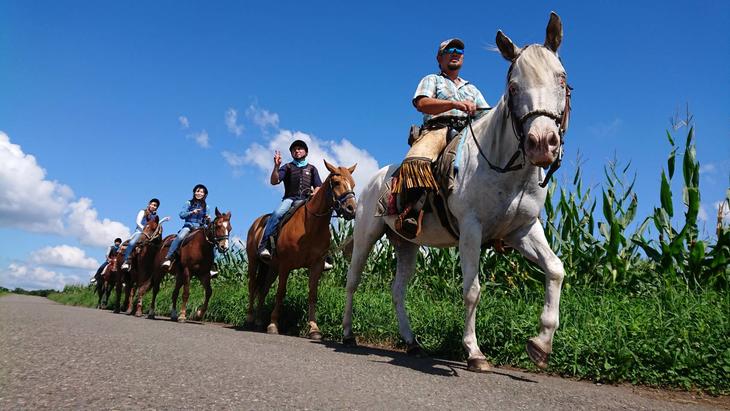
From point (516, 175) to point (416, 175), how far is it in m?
0.98

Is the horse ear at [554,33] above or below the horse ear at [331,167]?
above

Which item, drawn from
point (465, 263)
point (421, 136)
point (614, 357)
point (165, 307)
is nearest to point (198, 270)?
point (165, 307)

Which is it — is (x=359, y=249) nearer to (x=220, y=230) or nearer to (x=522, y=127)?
(x=522, y=127)

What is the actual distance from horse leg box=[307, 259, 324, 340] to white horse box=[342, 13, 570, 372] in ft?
10.0

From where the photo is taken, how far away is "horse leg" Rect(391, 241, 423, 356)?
17.9 ft

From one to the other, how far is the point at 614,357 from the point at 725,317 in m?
0.97

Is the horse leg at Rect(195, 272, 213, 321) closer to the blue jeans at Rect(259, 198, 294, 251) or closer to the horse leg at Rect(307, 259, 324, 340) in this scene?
the blue jeans at Rect(259, 198, 294, 251)

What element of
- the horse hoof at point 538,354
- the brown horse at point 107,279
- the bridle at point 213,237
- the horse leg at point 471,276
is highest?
the bridle at point 213,237

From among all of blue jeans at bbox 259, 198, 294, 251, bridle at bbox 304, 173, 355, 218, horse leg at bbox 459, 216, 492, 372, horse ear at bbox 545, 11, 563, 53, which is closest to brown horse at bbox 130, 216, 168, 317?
blue jeans at bbox 259, 198, 294, 251

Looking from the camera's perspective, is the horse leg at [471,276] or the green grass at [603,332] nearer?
the green grass at [603,332]

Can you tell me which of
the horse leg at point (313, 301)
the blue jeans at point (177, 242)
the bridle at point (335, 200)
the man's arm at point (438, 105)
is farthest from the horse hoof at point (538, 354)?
the blue jeans at point (177, 242)

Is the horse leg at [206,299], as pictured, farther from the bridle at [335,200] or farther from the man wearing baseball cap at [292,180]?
the bridle at [335,200]

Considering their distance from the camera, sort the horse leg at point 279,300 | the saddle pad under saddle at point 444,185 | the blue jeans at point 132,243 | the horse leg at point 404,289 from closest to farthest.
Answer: the saddle pad under saddle at point 444,185
the horse leg at point 404,289
the horse leg at point 279,300
the blue jeans at point 132,243

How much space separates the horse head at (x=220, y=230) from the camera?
416 inches
